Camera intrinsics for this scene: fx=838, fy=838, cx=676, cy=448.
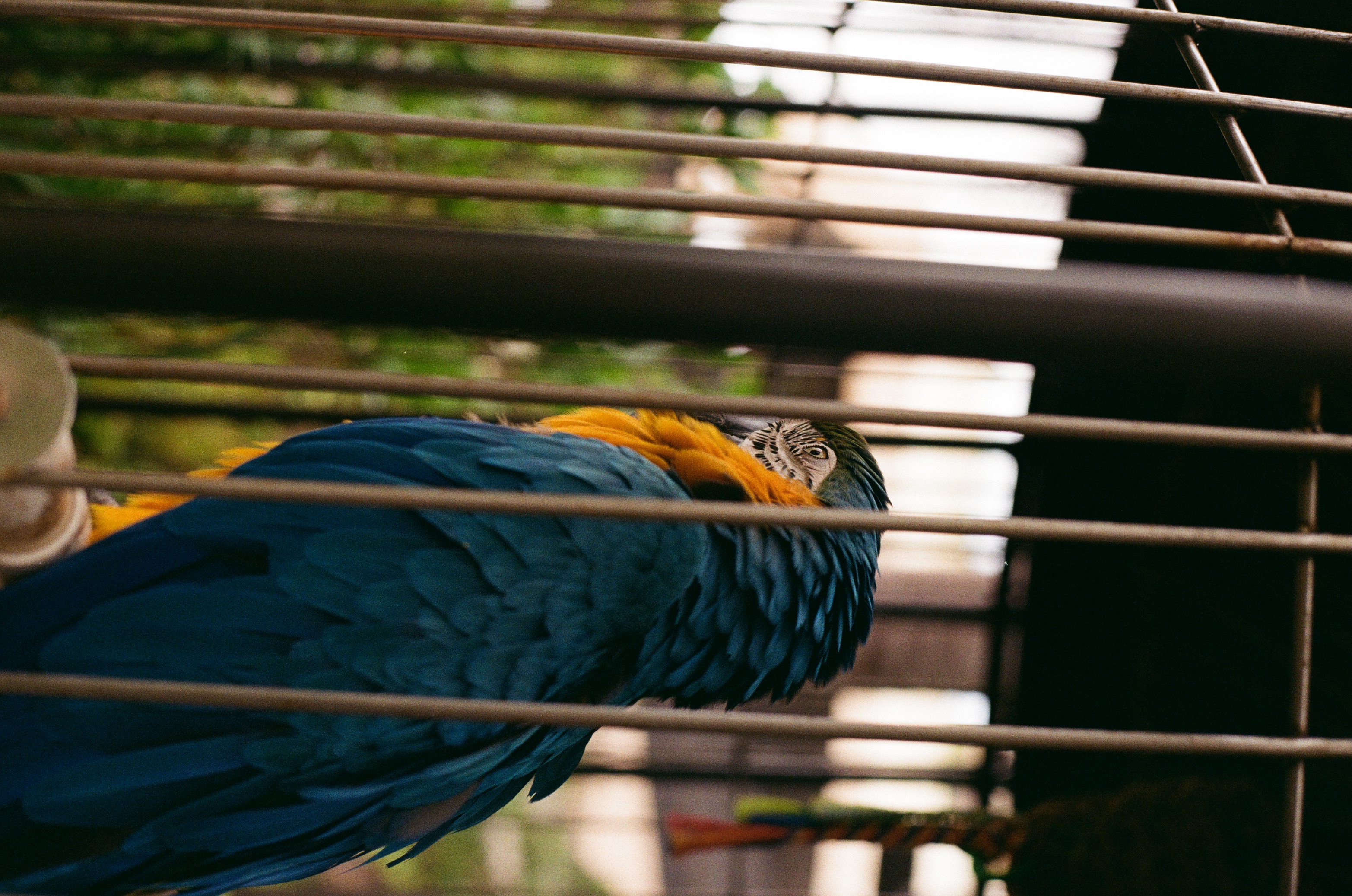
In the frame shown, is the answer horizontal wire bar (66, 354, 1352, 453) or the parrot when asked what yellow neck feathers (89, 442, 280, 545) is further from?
horizontal wire bar (66, 354, 1352, 453)

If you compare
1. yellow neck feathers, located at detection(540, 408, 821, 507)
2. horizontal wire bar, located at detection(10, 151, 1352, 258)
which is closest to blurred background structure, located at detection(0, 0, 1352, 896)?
yellow neck feathers, located at detection(540, 408, 821, 507)

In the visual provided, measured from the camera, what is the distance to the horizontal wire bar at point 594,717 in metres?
0.35

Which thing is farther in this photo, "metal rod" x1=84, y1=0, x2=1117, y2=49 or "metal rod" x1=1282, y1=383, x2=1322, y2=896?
"metal rod" x1=84, y1=0, x2=1117, y2=49

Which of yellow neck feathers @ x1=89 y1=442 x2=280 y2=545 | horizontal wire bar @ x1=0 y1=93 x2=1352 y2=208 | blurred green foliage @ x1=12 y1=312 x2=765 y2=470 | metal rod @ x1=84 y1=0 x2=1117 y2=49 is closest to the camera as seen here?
horizontal wire bar @ x1=0 y1=93 x2=1352 y2=208

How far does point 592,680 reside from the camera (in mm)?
618

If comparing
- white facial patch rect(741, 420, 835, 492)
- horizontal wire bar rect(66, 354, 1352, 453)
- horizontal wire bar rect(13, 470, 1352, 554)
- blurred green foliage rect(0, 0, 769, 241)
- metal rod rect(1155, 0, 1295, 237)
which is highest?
blurred green foliage rect(0, 0, 769, 241)

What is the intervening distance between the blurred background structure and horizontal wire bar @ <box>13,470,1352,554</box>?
1.66 feet

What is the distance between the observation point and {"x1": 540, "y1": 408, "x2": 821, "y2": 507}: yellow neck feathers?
2.06 feet

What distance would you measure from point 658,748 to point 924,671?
0.47 m

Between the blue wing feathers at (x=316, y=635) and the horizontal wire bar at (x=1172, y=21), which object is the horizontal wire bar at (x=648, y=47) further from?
the blue wing feathers at (x=316, y=635)

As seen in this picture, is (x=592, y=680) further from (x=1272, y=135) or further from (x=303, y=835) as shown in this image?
(x=1272, y=135)

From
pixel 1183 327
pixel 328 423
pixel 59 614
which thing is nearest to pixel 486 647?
pixel 59 614

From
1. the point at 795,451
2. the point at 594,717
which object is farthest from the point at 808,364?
the point at 594,717

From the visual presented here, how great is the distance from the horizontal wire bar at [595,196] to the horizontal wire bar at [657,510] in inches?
5.4
